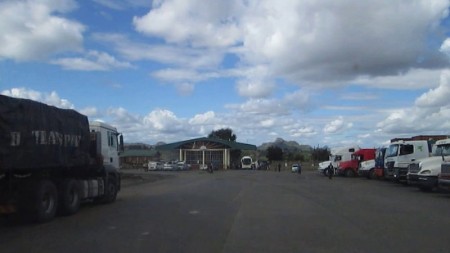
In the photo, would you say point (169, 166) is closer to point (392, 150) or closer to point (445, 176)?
point (392, 150)

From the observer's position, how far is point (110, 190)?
21.1m

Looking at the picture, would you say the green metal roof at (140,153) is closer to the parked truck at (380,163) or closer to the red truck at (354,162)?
the red truck at (354,162)

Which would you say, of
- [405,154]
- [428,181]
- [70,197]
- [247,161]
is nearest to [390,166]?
[405,154]

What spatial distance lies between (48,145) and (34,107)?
1.25m

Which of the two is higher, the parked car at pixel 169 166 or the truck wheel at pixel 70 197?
the parked car at pixel 169 166

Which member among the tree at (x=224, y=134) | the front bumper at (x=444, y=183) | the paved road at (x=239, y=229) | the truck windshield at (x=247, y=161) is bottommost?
the paved road at (x=239, y=229)

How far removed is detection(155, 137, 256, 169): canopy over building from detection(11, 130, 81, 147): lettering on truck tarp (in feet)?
301

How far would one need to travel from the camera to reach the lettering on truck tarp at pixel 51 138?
13361 mm

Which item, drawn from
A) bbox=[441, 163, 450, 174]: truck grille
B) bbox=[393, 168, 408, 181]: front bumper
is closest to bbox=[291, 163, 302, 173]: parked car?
bbox=[393, 168, 408, 181]: front bumper

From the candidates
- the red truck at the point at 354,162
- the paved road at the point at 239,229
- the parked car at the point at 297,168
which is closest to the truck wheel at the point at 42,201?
the paved road at the point at 239,229

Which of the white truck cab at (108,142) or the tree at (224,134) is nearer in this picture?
the white truck cab at (108,142)

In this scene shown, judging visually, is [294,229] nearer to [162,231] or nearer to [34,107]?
[162,231]

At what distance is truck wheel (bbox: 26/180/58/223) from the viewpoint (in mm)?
14148

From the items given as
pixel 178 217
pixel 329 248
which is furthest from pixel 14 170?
pixel 329 248
